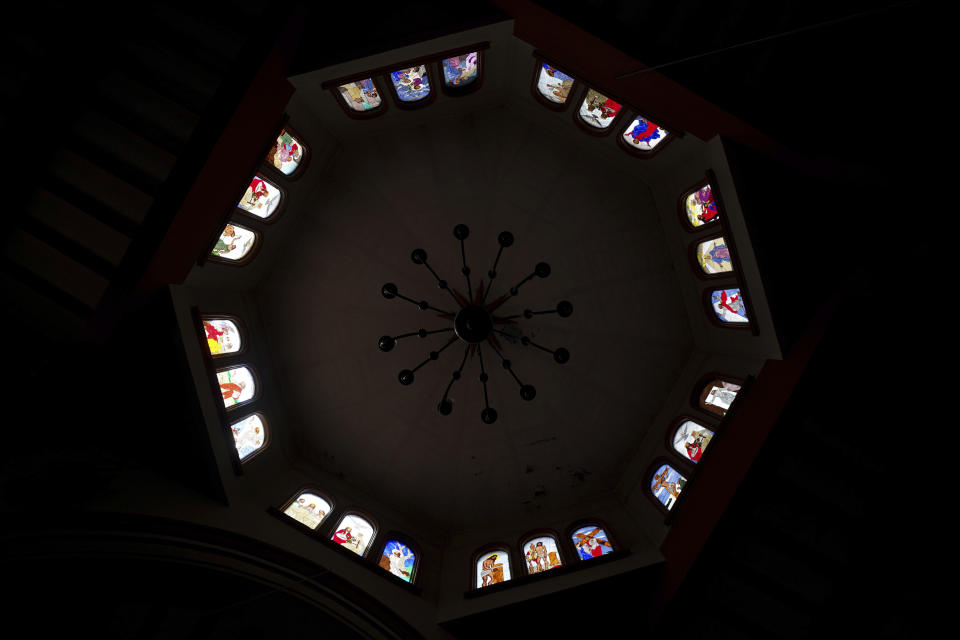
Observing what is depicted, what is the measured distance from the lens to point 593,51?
5.66 m

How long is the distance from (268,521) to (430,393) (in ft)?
12.0

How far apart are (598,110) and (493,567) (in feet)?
27.6

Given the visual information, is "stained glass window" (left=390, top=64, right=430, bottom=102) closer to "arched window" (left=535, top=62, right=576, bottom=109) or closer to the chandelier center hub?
"arched window" (left=535, top=62, right=576, bottom=109)

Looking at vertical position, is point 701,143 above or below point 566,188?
A: below

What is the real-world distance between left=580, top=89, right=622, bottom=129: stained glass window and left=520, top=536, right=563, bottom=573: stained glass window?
7.73 m

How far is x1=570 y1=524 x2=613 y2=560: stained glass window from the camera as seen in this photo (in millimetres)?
8289

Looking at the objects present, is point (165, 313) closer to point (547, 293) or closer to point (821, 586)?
point (547, 293)

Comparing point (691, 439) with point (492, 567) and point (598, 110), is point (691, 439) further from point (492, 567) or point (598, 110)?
point (598, 110)

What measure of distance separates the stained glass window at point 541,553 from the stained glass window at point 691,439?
298cm

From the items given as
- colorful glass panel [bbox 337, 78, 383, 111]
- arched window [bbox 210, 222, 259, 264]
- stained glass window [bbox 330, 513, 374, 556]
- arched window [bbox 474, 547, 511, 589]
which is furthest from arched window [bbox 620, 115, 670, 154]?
stained glass window [bbox 330, 513, 374, 556]

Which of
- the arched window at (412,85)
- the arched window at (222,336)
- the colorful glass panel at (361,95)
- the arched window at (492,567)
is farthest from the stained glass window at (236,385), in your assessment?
the arched window at (412,85)

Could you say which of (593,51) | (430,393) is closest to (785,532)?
(430,393)

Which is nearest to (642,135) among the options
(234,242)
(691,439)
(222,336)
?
(691,439)

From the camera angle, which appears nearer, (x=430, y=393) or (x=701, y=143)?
(x=701, y=143)
